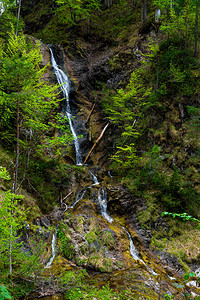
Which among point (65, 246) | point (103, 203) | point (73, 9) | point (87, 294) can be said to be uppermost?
point (73, 9)

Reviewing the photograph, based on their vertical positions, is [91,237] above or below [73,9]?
below

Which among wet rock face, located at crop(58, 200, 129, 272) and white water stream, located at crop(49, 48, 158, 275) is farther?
white water stream, located at crop(49, 48, 158, 275)

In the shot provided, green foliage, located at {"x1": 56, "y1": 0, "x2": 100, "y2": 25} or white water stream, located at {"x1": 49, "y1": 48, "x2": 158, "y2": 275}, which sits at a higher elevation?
green foliage, located at {"x1": 56, "y1": 0, "x2": 100, "y2": 25}

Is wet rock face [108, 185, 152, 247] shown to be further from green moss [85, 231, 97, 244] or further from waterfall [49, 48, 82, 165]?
waterfall [49, 48, 82, 165]

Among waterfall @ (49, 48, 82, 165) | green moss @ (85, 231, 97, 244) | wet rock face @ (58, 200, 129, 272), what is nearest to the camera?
wet rock face @ (58, 200, 129, 272)

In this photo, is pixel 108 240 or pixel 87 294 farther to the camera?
pixel 108 240

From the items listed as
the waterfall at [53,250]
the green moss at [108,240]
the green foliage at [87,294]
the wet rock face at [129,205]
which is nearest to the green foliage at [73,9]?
the wet rock face at [129,205]

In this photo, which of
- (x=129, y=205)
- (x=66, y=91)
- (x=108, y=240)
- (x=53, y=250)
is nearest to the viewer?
(x=53, y=250)

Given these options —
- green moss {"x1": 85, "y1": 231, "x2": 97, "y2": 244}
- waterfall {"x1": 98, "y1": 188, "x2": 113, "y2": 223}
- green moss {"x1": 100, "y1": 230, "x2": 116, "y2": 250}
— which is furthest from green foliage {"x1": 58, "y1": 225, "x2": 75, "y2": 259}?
waterfall {"x1": 98, "y1": 188, "x2": 113, "y2": 223}

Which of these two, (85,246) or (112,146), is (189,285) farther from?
(112,146)

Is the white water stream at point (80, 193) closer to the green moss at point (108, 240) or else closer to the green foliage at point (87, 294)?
the green moss at point (108, 240)

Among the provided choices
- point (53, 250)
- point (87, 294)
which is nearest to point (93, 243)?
point (53, 250)

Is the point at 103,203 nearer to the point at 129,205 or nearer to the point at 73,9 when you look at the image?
the point at 129,205

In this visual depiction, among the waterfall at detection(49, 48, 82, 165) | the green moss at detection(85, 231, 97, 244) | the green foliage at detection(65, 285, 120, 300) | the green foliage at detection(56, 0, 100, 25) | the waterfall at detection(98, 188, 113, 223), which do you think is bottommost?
the waterfall at detection(98, 188, 113, 223)
